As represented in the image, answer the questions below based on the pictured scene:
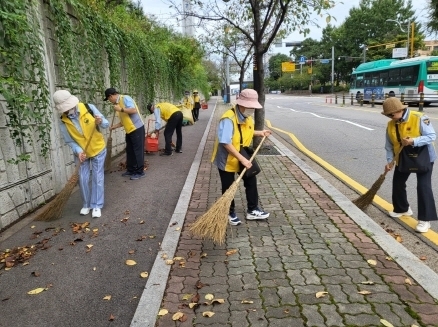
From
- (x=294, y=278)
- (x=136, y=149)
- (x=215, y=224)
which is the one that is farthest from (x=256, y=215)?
(x=136, y=149)

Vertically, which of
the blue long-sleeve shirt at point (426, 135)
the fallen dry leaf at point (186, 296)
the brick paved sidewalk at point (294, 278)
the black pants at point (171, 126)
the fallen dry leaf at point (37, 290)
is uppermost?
the blue long-sleeve shirt at point (426, 135)

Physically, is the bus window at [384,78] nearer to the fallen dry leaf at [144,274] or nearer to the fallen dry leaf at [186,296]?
the fallen dry leaf at [144,274]

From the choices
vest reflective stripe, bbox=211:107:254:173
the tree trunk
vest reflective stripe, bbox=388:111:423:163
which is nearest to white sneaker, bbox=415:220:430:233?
vest reflective stripe, bbox=388:111:423:163

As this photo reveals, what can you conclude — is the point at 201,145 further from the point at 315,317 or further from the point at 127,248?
the point at 315,317

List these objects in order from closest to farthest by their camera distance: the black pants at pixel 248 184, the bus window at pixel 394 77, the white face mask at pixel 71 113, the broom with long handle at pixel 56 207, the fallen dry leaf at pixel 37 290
A: the fallen dry leaf at pixel 37 290, the black pants at pixel 248 184, the white face mask at pixel 71 113, the broom with long handle at pixel 56 207, the bus window at pixel 394 77

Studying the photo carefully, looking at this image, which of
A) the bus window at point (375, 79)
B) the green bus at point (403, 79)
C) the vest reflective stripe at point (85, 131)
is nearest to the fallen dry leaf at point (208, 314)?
the vest reflective stripe at point (85, 131)

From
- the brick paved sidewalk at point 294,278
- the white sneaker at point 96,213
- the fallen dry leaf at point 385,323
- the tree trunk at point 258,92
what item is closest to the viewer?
the fallen dry leaf at point 385,323

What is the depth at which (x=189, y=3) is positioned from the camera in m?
8.91

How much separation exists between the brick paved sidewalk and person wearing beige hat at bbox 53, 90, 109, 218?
1282mm

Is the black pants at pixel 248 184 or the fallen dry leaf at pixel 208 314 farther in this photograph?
the black pants at pixel 248 184

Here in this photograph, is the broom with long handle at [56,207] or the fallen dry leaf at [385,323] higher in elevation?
the broom with long handle at [56,207]

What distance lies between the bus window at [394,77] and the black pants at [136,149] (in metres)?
22.8

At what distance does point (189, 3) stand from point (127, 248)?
272 inches

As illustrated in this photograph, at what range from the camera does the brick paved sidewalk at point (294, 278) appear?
2.61 meters
